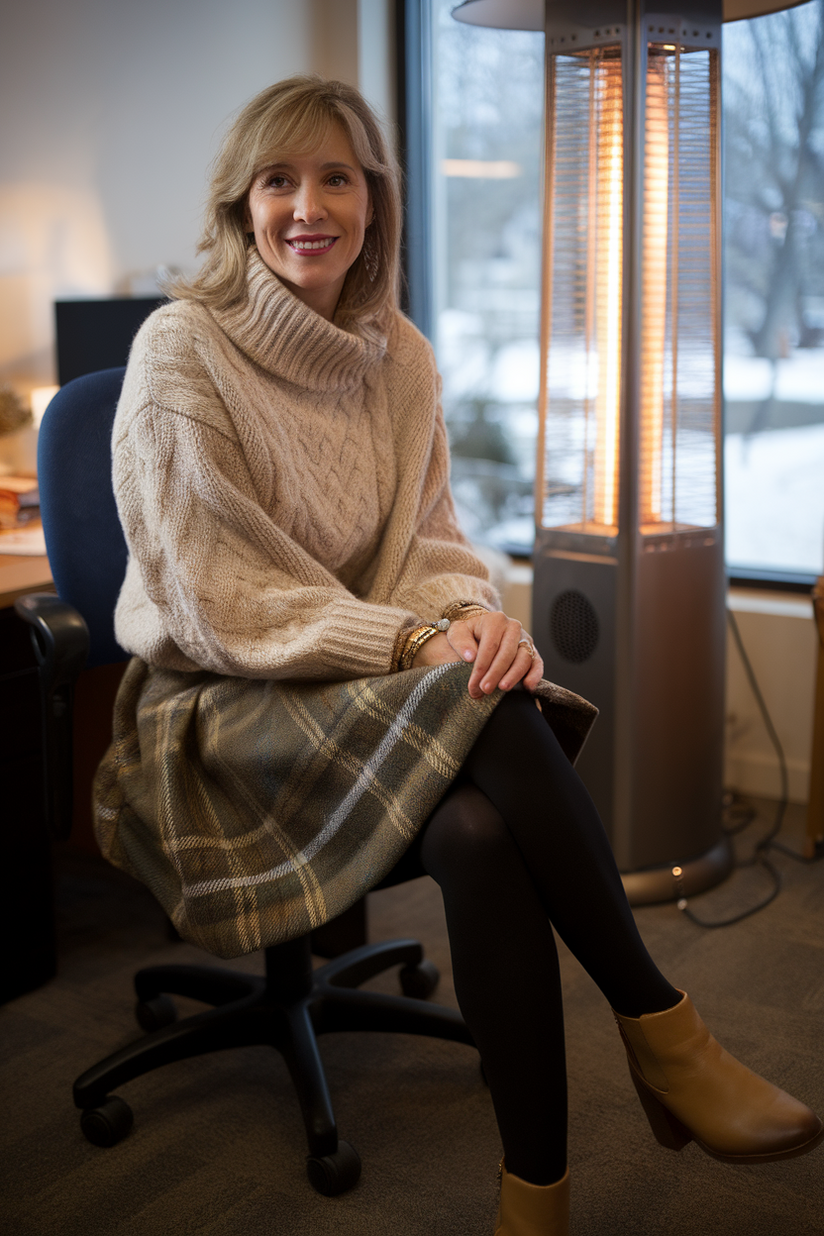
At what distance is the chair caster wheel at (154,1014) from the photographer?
1.83m

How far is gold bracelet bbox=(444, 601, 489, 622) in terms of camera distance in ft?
5.04

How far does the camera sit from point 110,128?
2.63 metres

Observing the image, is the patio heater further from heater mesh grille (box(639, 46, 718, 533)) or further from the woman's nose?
the woman's nose

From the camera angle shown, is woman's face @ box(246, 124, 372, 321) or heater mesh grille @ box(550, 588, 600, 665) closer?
woman's face @ box(246, 124, 372, 321)

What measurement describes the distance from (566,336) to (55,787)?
1.31 meters

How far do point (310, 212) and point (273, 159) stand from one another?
90mm

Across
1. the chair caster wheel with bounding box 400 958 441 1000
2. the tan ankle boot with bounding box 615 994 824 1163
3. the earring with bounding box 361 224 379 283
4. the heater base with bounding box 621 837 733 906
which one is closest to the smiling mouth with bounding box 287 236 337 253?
the earring with bounding box 361 224 379 283

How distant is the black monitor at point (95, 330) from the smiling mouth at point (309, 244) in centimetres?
99

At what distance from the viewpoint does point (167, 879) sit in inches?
57.4

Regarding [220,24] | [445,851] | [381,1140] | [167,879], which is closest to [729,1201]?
[381,1140]

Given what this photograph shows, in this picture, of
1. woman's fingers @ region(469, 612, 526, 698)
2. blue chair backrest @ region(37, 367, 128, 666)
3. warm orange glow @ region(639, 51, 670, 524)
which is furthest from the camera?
warm orange glow @ region(639, 51, 670, 524)

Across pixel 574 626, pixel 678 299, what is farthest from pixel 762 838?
pixel 678 299

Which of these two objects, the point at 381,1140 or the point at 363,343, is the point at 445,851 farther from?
the point at 363,343

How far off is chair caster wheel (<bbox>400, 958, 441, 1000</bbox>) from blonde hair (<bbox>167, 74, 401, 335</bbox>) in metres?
1.06
